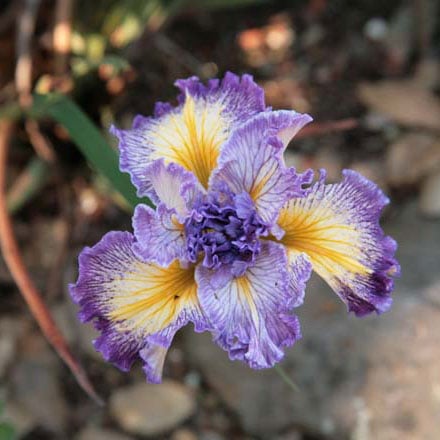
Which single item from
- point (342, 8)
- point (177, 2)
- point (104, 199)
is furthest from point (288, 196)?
point (342, 8)

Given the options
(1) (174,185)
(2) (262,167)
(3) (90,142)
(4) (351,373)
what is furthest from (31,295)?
(4) (351,373)

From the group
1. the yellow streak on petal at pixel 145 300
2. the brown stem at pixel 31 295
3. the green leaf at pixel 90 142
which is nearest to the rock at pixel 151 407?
the brown stem at pixel 31 295

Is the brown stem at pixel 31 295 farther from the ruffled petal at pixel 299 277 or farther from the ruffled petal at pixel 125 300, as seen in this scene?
the ruffled petal at pixel 299 277

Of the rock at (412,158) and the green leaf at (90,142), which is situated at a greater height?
the green leaf at (90,142)

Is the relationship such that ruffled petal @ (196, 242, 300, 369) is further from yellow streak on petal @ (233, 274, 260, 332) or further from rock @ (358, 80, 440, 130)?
rock @ (358, 80, 440, 130)

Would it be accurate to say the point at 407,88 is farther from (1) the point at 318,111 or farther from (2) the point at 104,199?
(2) the point at 104,199
